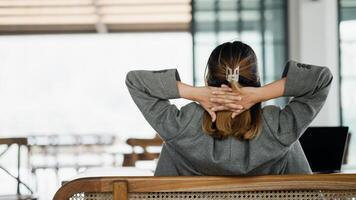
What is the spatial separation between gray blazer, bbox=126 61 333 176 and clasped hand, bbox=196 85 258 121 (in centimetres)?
3

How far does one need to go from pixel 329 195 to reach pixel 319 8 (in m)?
5.52

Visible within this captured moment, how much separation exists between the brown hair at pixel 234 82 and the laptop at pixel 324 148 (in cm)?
83

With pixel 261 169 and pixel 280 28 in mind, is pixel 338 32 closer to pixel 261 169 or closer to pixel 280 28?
pixel 280 28

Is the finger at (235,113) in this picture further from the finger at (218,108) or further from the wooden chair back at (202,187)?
the wooden chair back at (202,187)

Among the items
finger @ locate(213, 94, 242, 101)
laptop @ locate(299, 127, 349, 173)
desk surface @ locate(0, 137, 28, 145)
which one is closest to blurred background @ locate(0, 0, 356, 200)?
desk surface @ locate(0, 137, 28, 145)

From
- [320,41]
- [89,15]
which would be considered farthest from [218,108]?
[89,15]

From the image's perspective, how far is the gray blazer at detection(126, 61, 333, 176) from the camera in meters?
1.70

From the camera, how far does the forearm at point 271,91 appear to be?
172 cm

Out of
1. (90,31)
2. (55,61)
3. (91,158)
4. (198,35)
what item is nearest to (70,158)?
(91,158)

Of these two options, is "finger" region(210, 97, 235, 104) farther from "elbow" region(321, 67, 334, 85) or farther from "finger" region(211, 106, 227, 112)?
"elbow" region(321, 67, 334, 85)

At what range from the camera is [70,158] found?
1169 cm

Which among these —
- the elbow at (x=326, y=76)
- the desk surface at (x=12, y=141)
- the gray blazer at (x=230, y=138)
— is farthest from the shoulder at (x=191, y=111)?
the desk surface at (x=12, y=141)

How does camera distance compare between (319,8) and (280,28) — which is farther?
(280,28)

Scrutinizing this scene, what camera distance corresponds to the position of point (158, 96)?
1.75m
